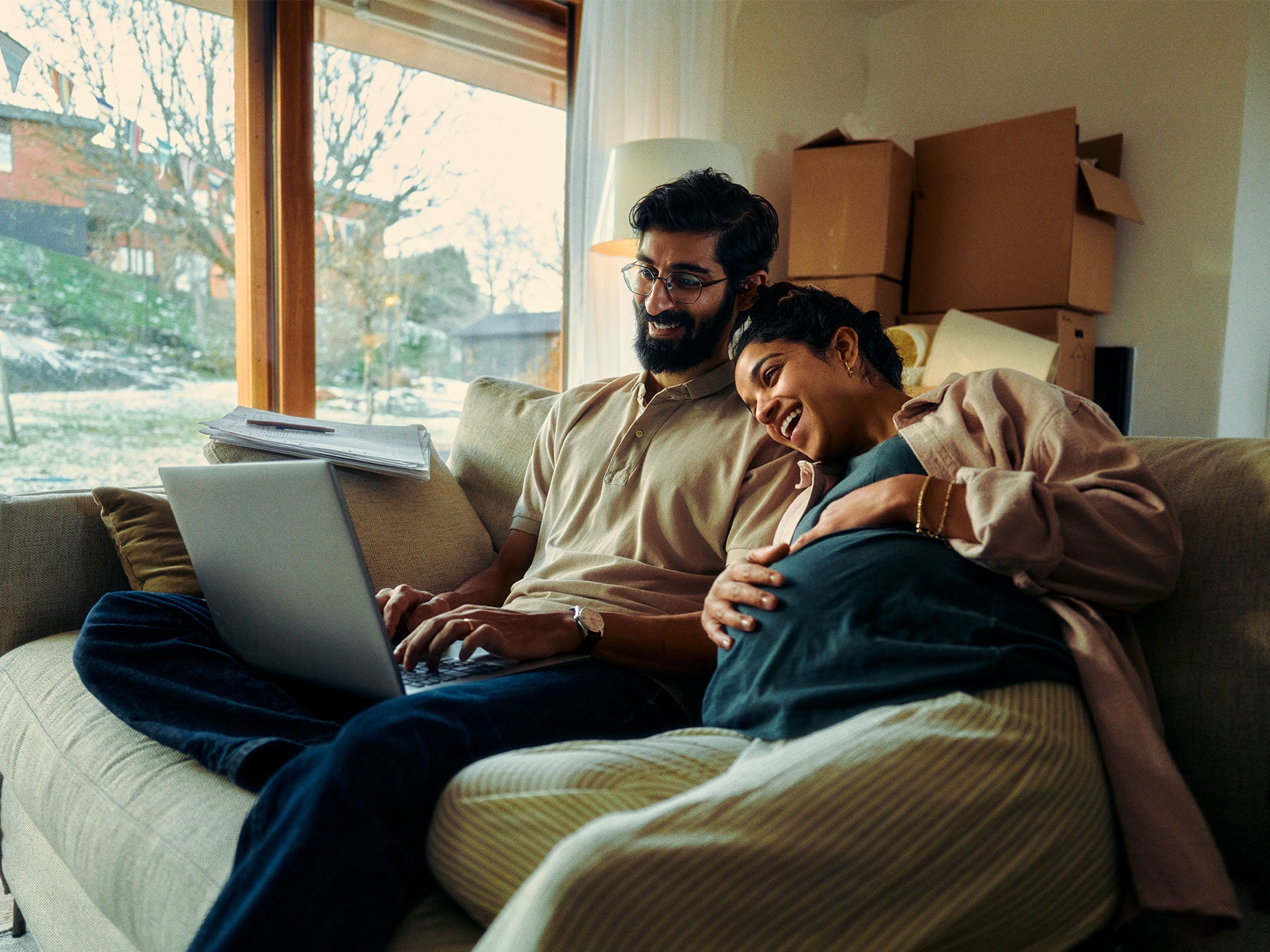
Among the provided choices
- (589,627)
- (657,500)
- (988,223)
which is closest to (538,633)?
(589,627)

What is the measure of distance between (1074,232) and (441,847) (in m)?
2.65

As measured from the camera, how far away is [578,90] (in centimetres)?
287

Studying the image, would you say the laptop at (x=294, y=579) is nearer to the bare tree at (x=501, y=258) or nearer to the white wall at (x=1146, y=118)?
the bare tree at (x=501, y=258)

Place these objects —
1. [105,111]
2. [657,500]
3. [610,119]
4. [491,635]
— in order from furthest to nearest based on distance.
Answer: [610,119] < [105,111] < [657,500] < [491,635]

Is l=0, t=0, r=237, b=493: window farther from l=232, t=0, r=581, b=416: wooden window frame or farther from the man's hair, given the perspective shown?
the man's hair

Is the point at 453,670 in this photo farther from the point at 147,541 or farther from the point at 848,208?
the point at 848,208

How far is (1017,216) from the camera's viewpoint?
2887 mm

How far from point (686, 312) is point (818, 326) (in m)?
0.29

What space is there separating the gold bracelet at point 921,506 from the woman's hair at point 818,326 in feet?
1.07

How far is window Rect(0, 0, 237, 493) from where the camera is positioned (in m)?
2.29

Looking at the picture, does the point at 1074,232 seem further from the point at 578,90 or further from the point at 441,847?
the point at 441,847

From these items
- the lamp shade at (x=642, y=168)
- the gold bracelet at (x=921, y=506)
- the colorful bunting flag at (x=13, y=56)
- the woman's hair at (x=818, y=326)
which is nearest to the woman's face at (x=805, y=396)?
the woman's hair at (x=818, y=326)

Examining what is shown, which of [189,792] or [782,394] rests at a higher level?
[782,394]

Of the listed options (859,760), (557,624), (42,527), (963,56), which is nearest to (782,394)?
(557,624)
